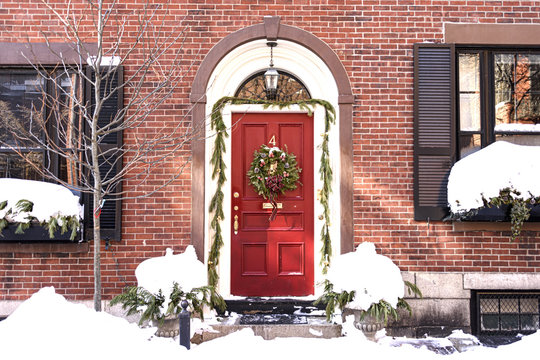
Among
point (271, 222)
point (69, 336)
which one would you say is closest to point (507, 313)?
point (271, 222)

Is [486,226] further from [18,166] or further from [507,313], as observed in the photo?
[18,166]

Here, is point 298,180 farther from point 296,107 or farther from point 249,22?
point 249,22

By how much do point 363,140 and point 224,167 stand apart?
1873 mm

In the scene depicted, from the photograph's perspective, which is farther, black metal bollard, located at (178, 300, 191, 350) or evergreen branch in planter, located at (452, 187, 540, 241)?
evergreen branch in planter, located at (452, 187, 540, 241)

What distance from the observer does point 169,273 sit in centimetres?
509

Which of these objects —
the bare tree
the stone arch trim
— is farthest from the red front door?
the bare tree

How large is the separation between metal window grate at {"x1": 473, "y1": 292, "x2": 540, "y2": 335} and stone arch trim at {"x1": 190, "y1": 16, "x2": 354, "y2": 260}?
187cm

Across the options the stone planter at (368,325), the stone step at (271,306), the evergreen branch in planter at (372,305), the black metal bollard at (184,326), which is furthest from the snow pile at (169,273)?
the stone planter at (368,325)

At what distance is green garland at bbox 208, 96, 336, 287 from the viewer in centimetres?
598

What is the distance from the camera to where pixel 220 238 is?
19.7 ft

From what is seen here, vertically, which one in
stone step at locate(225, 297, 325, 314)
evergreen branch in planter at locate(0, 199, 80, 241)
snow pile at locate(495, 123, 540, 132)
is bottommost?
stone step at locate(225, 297, 325, 314)

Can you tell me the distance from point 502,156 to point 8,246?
618 cm

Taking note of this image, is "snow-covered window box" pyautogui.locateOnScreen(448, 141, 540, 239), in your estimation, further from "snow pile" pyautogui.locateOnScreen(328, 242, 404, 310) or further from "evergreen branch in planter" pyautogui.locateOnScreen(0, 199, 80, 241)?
"evergreen branch in planter" pyautogui.locateOnScreen(0, 199, 80, 241)

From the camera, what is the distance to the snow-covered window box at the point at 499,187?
5.38m
